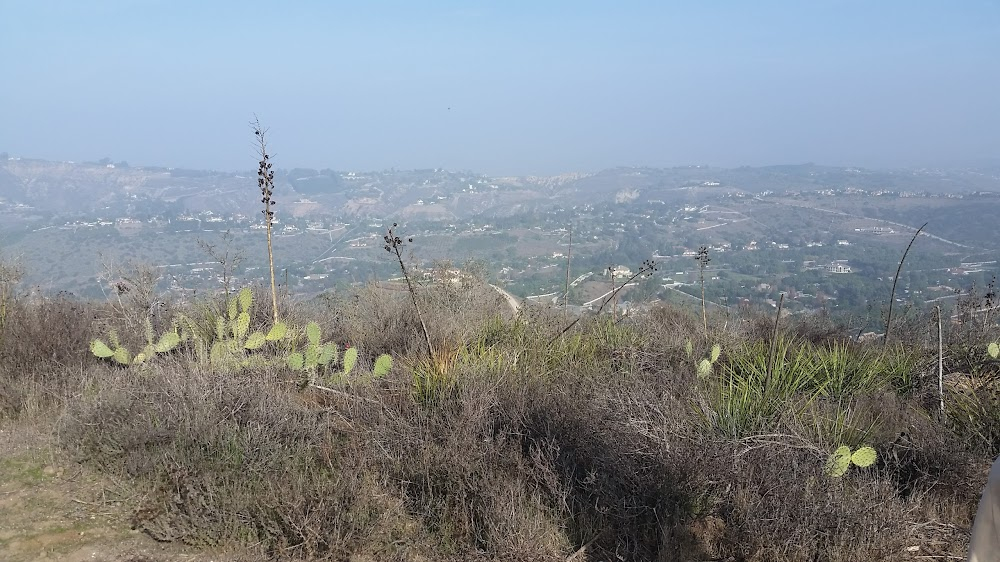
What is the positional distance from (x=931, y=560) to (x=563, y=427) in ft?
7.35

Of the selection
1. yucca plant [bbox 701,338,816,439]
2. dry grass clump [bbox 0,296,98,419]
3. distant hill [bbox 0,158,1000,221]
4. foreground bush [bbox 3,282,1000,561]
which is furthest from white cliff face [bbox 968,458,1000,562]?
distant hill [bbox 0,158,1000,221]

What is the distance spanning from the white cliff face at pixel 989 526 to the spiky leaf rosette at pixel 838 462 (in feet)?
8.40

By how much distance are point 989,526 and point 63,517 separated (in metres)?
4.88

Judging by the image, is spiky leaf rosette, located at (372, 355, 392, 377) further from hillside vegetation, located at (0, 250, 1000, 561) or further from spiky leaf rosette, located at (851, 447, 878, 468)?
spiky leaf rosette, located at (851, 447, 878, 468)

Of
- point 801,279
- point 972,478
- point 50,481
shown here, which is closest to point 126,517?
point 50,481

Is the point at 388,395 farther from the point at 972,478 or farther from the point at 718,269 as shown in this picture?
the point at 718,269

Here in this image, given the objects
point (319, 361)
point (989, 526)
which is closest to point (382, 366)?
point (319, 361)

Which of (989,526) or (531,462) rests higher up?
(989,526)

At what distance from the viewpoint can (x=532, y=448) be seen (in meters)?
4.49

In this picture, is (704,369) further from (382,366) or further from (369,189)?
(369,189)

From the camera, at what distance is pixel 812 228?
111ft

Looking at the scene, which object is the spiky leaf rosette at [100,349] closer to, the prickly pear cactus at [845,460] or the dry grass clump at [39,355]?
the dry grass clump at [39,355]

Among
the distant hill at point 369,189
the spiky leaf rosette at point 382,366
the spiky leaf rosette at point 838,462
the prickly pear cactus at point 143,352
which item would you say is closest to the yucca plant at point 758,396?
the spiky leaf rosette at point 838,462

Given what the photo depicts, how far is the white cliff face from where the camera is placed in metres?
1.66
